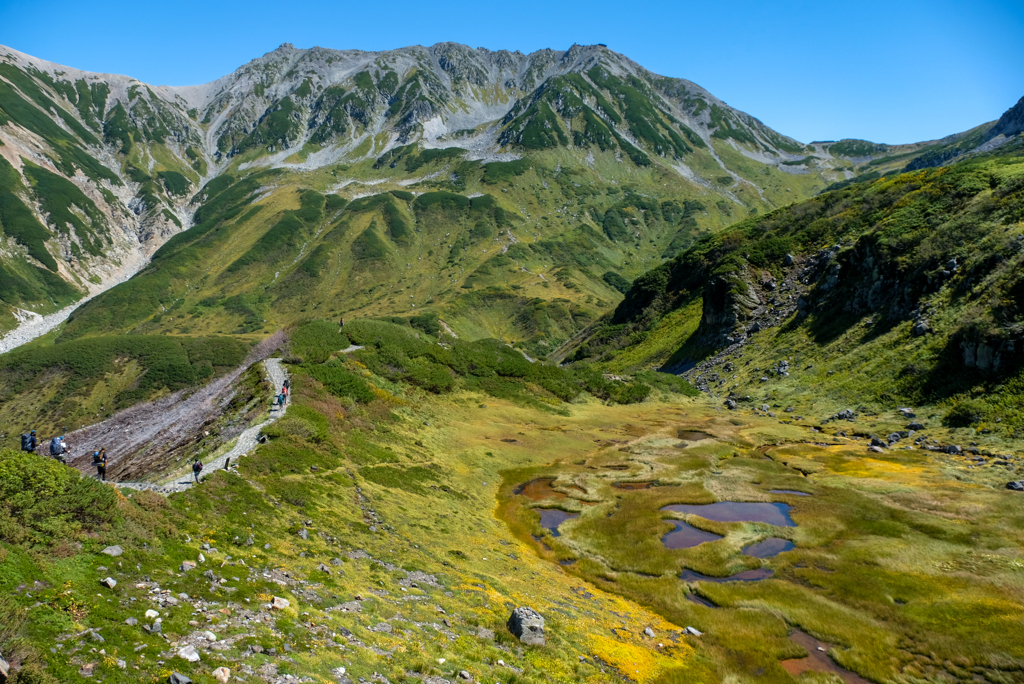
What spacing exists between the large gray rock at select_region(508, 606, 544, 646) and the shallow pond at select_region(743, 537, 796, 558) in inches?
799

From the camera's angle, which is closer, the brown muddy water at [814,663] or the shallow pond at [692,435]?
the brown muddy water at [814,663]

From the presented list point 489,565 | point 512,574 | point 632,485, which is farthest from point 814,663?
point 632,485

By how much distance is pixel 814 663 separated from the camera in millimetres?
23484

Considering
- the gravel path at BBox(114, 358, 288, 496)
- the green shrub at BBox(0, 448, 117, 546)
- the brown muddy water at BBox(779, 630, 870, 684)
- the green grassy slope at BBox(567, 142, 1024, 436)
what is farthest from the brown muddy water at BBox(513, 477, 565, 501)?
the green grassy slope at BBox(567, 142, 1024, 436)

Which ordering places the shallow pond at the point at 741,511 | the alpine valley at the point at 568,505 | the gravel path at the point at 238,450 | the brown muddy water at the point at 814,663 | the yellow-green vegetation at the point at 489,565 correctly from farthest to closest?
the shallow pond at the point at 741,511 → the gravel path at the point at 238,450 → the brown muddy water at the point at 814,663 → the alpine valley at the point at 568,505 → the yellow-green vegetation at the point at 489,565

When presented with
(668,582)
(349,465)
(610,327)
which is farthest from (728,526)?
(610,327)

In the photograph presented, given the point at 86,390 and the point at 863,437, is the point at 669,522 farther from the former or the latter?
the point at 86,390

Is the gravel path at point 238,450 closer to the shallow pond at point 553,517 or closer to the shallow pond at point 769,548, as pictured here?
the shallow pond at point 553,517

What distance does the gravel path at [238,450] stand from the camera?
1108 inches

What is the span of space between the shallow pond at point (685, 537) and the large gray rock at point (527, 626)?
18.5 metres

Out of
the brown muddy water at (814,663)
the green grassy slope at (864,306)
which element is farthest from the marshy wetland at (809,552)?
the green grassy slope at (864,306)

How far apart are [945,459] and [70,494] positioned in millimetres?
68505

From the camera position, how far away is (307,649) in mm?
16719

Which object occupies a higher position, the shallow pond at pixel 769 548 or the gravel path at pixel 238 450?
the gravel path at pixel 238 450
